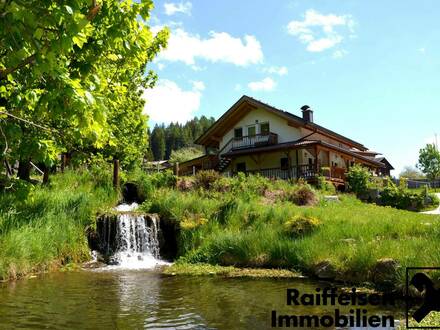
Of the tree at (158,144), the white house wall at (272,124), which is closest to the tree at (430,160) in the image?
the white house wall at (272,124)

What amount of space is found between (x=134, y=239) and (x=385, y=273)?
10.00 m

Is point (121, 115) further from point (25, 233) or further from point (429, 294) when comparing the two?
point (429, 294)

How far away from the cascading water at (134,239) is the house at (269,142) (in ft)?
53.2

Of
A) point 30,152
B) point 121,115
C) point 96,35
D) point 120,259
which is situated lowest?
point 120,259

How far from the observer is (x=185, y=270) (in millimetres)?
12875

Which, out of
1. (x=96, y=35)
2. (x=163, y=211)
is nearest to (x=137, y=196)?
(x=163, y=211)

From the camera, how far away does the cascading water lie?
1599cm

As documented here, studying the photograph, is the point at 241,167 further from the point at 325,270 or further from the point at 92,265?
the point at 325,270

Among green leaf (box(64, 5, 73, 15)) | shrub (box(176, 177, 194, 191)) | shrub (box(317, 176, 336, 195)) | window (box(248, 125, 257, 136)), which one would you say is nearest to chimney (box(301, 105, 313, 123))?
window (box(248, 125, 257, 136))

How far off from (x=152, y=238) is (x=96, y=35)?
1274 cm

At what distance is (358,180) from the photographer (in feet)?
98.1

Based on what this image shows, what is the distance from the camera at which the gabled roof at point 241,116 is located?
33.8m

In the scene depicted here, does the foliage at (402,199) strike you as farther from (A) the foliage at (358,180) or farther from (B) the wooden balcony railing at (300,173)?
(B) the wooden balcony railing at (300,173)

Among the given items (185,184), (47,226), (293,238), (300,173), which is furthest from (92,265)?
(300,173)
